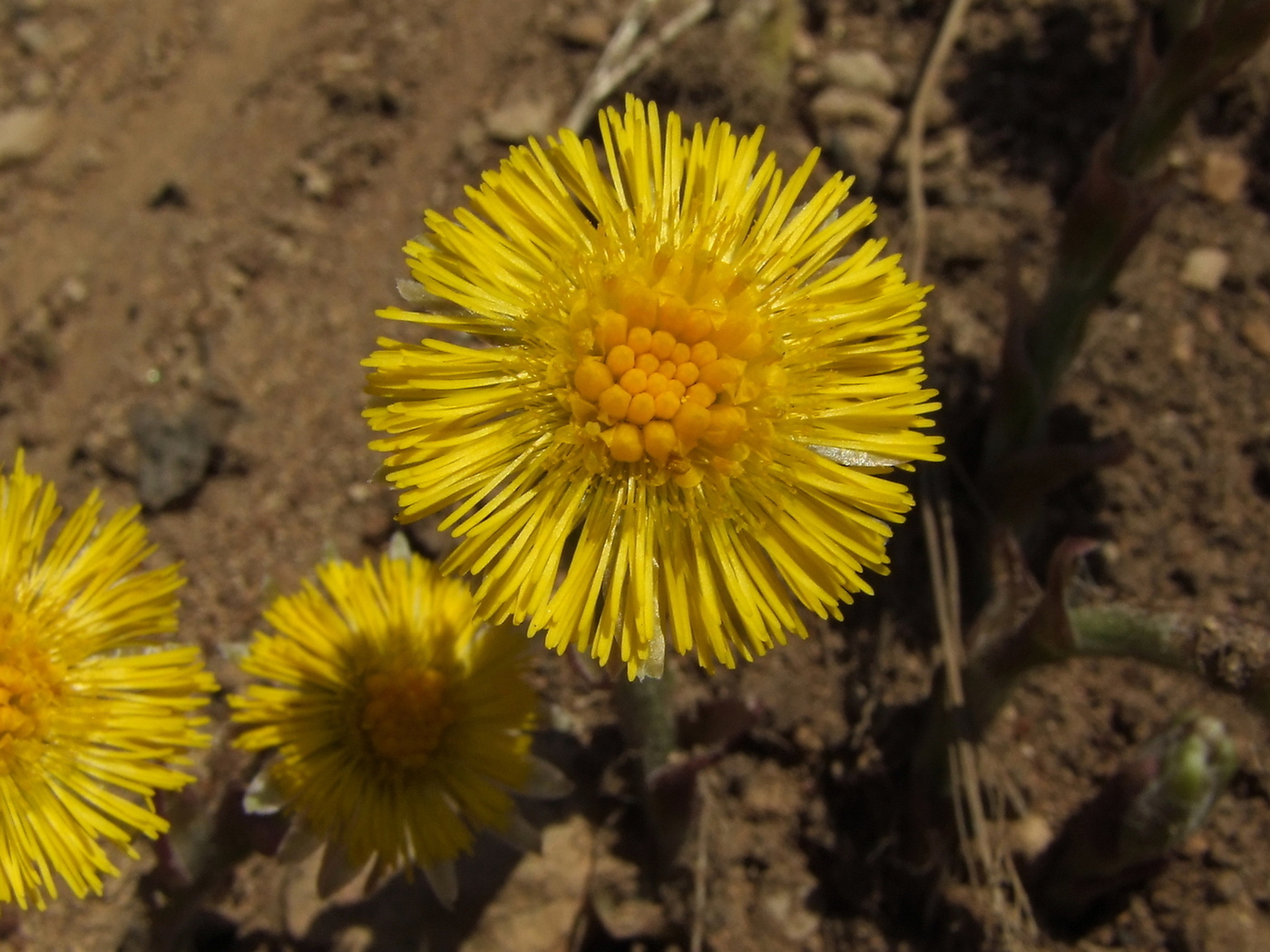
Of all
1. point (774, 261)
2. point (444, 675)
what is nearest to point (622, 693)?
point (444, 675)

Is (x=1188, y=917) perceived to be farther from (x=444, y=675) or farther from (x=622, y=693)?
(x=444, y=675)

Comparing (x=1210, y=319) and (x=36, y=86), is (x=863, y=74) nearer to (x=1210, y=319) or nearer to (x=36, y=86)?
(x=1210, y=319)

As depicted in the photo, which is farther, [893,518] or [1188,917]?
[1188,917]

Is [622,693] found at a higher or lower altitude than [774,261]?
lower

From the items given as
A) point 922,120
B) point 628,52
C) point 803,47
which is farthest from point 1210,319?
point 628,52

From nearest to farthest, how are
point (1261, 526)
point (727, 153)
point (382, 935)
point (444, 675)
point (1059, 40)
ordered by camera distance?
point (727, 153) → point (444, 675) → point (382, 935) → point (1261, 526) → point (1059, 40)

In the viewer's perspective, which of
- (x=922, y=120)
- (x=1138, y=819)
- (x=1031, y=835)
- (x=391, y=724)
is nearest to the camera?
(x=391, y=724)
